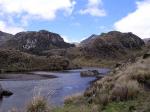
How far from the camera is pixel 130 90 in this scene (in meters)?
15.5

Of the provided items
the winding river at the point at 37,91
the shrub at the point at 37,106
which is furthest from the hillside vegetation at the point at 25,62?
the shrub at the point at 37,106

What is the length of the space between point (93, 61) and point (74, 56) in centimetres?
1678

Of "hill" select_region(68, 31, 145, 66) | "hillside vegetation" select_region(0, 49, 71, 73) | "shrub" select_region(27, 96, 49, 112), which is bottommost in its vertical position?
"shrub" select_region(27, 96, 49, 112)

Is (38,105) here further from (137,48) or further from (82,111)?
(137,48)

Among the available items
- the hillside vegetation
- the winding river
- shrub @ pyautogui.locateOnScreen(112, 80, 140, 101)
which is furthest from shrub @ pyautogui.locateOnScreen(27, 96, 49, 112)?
the hillside vegetation

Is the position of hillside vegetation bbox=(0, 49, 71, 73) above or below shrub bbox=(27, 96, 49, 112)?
above

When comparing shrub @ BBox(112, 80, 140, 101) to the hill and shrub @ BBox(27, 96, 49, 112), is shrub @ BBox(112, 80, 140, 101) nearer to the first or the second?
shrub @ BBox(27, 96, 49, 112)

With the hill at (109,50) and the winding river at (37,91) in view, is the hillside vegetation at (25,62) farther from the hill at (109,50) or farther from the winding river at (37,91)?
the winding river at (37,91)

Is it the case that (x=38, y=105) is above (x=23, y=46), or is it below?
below

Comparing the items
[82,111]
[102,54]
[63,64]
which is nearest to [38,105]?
[82,111]

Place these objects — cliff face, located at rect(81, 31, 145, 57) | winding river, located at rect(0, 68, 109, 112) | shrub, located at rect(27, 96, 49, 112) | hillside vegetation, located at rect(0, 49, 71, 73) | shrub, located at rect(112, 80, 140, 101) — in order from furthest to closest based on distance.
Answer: cliff face, located at rect(81, 31, 145, 57) < hillside vegetation, located at rect(0, 49, 71, 73) < winding river, located at rect(0, 68, 109, 112) < shrub, located at rect(112, 80, 140, 101) < shrub, located at rect(27, 96, 49, 112)

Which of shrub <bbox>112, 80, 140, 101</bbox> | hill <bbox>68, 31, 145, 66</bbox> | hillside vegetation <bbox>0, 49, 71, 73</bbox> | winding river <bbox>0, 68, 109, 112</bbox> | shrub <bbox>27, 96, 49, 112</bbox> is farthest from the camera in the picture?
hill <bbox>68, 31, 145, 66</bbox>

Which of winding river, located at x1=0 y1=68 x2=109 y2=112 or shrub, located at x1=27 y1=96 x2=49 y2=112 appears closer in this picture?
shrub, located at x1=27 y1=96 x2=49 y2=112

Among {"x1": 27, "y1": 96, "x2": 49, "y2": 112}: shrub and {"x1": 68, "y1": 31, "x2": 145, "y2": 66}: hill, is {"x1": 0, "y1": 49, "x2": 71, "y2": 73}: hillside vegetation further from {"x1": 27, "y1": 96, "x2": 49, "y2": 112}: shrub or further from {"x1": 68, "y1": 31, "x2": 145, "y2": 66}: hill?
{"x1": 27, "y1": 96, "x2": 49, "y2": 112}: shrub
